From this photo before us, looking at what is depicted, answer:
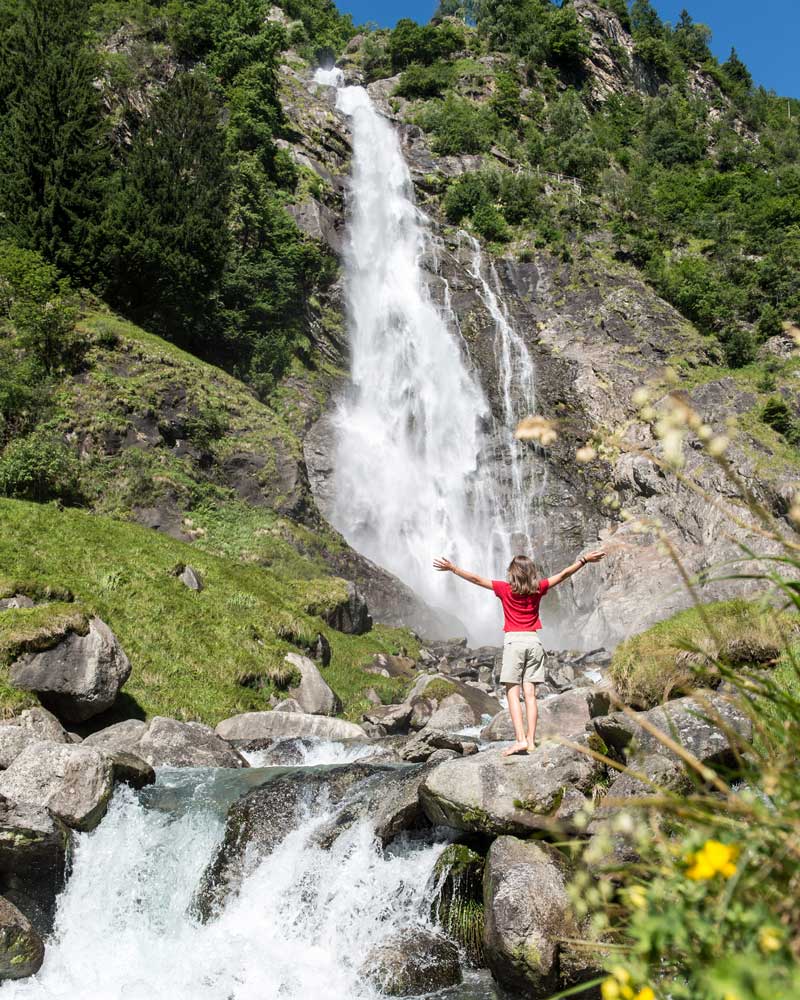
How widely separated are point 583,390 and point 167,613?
27046 mm

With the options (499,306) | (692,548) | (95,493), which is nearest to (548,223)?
(499,306)

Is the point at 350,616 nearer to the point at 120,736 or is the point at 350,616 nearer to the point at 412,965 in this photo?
the point at 120,736

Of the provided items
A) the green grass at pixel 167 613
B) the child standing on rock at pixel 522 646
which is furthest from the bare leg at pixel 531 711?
the green grass at pixel 167 613

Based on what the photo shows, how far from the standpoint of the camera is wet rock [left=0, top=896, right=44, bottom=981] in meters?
6.49

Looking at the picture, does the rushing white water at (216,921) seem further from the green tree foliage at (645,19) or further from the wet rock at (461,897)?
the green tree foliage at (645,19)

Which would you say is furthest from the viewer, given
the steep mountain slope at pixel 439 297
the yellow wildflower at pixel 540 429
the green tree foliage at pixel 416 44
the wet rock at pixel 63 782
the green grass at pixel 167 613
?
the green tree foliage at pixel 416 44

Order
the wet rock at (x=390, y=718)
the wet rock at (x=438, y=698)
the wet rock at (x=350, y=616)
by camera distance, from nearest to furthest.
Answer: the wet rock at (x=390, y=718)
the wet rock at (x=438, y=698)
the wet rock at (x=350, y=616)

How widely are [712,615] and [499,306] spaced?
35656 millimetres

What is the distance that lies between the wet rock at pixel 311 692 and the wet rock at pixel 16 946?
9.61 meters

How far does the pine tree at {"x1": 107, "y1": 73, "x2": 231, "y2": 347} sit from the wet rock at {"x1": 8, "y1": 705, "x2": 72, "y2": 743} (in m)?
23.0

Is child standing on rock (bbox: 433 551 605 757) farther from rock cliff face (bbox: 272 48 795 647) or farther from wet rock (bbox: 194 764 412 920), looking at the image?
rock cliff face (bbox: 272 48 795 647)

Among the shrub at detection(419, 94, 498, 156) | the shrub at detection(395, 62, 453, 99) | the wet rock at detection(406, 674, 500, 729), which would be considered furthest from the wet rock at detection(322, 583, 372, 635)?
the shrub at detection(395, 62, 453, 99)

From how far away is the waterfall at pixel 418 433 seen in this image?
32.4 m

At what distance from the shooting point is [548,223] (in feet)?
156
